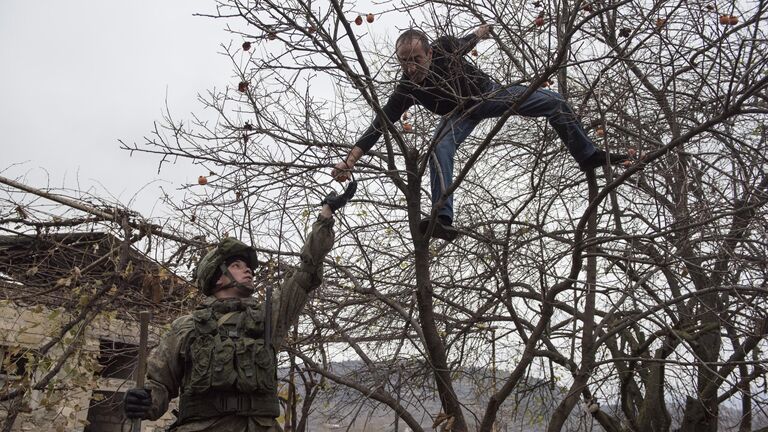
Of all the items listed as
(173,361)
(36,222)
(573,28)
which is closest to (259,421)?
(173,361)

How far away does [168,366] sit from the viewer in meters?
3.23

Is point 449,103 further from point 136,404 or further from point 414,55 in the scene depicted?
point 136,404

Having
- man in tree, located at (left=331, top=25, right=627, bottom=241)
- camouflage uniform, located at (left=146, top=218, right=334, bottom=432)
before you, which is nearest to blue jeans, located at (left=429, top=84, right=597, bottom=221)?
man in tree, located at (left=331, top=25, right=627, bottom=241)

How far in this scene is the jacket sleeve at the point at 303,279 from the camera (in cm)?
308

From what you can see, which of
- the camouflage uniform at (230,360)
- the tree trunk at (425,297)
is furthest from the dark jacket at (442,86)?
the camouflage uniform at (230,360)

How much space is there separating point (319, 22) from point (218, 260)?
1439mm

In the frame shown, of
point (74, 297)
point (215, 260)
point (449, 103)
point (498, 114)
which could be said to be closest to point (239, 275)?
point (215, 260)

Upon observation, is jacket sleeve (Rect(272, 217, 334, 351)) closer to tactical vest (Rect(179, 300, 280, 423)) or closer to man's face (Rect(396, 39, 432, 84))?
tactical vest (Rect(179, 300, 280, 423))

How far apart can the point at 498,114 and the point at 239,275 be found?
6.25 feet

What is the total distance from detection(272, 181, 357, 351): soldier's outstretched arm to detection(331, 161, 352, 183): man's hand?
1.76ft

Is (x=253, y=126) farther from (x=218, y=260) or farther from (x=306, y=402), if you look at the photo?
(x=306, y=402)

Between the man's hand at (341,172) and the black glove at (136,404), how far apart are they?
149 centimetres

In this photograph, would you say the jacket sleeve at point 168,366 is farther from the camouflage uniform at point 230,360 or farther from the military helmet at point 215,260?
the military helmet at point 215,260

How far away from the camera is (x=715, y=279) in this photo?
16.4 feet
